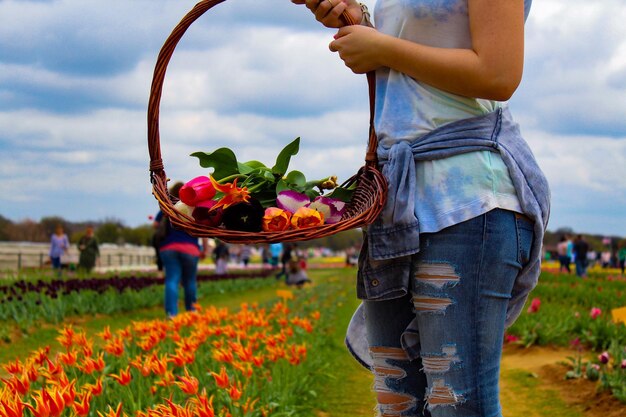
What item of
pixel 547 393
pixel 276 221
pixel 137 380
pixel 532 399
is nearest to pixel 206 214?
pixel 276 221

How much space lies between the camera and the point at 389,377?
1826 mm

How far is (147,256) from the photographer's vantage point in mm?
44938

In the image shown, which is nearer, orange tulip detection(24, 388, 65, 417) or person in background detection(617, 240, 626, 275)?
orange tulip detection(24, 388, 65, 417)

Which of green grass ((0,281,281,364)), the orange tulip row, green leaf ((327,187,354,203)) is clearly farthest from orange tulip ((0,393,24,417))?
green grass ((0,281,281,364))

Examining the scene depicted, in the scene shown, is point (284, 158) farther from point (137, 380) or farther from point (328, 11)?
point (137, 380)

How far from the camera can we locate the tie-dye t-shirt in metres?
1.55

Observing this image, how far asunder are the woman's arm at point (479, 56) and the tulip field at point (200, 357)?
3.68ft

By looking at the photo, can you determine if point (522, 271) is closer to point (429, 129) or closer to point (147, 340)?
point (429, 129)

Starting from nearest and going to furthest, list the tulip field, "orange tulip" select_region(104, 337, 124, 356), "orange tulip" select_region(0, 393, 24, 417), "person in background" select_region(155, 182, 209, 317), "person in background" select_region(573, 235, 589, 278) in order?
"orange tulip" select_region(0, 393, 24, 417) → the tulip field → "orange tulip" select_region(104, 337, 124, 356) → "person in background" select_region(155, 182, 209, 317) → "person in background" select_region(573, 235, 589, 278)

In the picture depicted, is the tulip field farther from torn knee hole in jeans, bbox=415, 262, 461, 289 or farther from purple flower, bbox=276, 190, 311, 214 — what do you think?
torn knee hole in jeans, bbox=415, 262, 461, 289

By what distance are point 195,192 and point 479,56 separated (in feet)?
2.46

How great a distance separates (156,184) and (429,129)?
29.0 inches

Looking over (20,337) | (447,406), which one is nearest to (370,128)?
(447,406)

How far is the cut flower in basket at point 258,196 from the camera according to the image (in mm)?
1606
